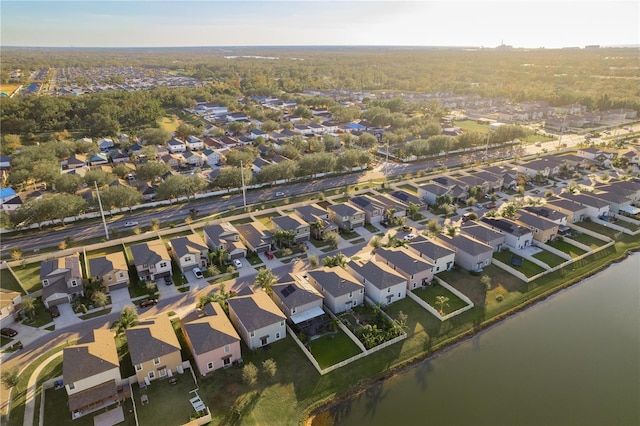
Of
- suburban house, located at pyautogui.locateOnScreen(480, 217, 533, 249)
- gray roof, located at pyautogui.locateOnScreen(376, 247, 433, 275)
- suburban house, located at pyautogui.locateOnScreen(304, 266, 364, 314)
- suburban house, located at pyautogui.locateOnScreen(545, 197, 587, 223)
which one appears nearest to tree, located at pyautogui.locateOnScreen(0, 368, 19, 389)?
suburban house, located at pyautogui.locateOnScreen(304, 266, 364, 314)

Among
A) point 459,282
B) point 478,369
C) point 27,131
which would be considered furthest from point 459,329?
point 27,131

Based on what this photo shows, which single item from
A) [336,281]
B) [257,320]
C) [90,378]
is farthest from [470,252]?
[90,378]

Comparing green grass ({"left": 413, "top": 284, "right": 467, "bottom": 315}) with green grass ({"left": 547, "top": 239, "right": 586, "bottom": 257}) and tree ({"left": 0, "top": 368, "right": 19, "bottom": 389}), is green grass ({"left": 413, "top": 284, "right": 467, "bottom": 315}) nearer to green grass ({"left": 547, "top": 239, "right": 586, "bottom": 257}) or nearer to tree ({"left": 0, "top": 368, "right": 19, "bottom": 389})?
green grass ({"left": 547, "top": 239, "right": 586, "bottom": 257})

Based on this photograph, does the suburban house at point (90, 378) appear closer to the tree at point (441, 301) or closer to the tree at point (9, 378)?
the tree at point (9, 378)

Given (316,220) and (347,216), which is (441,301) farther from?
(316,220)

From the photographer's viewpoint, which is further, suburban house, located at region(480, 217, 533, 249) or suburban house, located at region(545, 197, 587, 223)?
suburban house, located at region(545, 197, 587, 223)

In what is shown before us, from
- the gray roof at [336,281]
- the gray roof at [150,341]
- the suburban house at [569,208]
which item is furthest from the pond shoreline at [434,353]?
the gray roof at [150,341]
